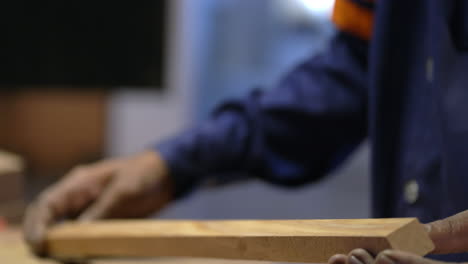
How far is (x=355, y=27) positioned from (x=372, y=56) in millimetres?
112

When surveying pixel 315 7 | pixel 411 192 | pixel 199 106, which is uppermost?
pixel 315 7

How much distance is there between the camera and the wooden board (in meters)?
0.24

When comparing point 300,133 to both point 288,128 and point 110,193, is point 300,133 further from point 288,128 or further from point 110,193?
point 110,193

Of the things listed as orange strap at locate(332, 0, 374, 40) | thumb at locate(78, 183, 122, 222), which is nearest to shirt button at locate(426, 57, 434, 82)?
orange strap at locate(332, 0, 374, 40)

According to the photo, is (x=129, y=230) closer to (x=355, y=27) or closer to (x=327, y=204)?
(x=355, y=27)

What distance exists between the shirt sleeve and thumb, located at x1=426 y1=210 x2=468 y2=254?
0.32 meters

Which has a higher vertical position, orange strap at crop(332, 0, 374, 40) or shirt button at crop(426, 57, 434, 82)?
orange strap at crop(332, 0, 374, 40)

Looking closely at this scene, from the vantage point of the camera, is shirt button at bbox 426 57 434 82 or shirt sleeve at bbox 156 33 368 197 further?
shirt sleeve at bbox 156 33 368 197

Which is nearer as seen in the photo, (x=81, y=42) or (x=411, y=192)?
(x=411, y=192)

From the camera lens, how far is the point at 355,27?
1.75 feet

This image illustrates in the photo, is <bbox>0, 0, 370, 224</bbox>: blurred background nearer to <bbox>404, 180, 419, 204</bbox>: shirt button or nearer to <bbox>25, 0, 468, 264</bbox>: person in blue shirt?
<bbox>25, 0, 468, 264</bbox>: person in blue shirt

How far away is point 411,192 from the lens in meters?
0.40

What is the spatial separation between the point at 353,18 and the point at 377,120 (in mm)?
142

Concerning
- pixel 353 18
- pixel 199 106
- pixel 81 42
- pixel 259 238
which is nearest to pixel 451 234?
pixel 259 238
